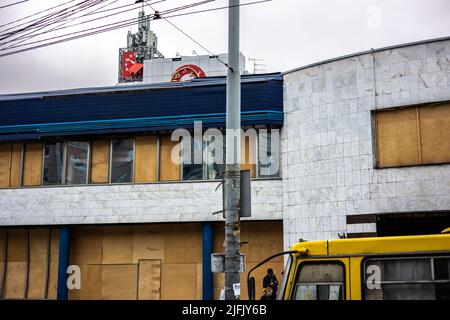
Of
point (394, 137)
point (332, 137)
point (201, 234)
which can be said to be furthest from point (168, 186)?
point (394, 137)

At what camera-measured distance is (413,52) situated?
17297 millimetres

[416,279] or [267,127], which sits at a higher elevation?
[267,127]

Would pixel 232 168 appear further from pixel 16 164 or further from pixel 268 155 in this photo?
pixel 16 164

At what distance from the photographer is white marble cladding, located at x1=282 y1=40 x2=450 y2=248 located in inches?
666

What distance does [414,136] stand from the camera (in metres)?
17.1

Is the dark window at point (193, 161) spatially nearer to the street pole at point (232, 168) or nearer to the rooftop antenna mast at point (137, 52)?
the street pole at point (232, 168)

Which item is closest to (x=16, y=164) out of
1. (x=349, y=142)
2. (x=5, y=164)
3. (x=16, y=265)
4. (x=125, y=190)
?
(x=5, y=164)

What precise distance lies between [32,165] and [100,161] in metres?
2.77

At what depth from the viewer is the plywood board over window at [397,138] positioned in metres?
17.0

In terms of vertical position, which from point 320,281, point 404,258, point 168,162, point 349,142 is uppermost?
point 349,142
